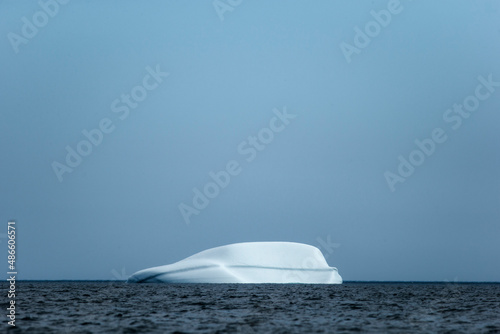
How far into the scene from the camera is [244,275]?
5831 centimetres

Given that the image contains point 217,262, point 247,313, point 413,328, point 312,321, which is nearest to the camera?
point 413,328

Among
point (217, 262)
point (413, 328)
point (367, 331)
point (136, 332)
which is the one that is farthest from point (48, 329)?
point (217, 262)

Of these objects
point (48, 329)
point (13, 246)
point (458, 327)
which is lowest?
point (458, 327)

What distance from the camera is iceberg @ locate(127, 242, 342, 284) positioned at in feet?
190

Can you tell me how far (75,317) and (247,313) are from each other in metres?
5.21

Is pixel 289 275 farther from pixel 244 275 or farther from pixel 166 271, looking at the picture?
pixel 166 271

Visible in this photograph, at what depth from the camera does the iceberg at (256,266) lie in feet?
190

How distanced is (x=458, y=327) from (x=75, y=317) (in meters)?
9.86

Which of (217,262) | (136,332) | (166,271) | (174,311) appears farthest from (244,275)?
(136,332)

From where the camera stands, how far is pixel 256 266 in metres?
58.3

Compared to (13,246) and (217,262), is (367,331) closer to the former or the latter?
(13,246)

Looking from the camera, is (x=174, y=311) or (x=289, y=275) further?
(x=289, y=275)

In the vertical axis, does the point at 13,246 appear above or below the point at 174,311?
above

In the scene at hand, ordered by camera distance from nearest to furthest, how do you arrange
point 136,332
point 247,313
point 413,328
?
point 136,332 → point 413,328 → point 247,313
